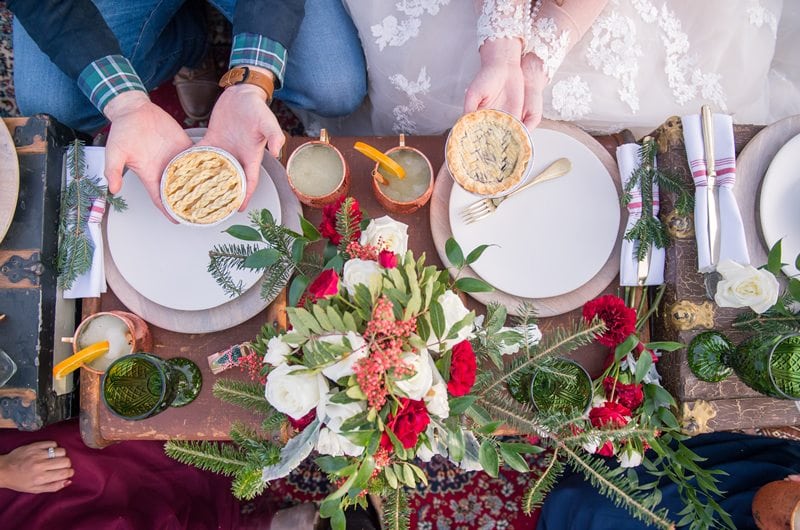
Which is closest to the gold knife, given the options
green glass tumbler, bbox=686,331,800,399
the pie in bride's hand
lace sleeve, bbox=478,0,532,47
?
green glass tumbler, bbox=686,331,800,399

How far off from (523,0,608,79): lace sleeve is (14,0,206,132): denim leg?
953 millimetres

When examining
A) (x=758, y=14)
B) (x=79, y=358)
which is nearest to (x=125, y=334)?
(x=79, y=358)

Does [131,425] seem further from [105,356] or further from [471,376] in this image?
[471,376]

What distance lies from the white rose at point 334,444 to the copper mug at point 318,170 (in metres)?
0.42

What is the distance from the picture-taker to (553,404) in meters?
0.84

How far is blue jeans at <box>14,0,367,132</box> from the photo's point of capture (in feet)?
4.17

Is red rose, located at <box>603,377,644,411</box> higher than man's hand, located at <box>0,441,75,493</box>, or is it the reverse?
red rose, located at <box>603,377,644,411</box>

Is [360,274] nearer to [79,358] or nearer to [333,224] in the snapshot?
[333,224]

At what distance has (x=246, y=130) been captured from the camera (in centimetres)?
96

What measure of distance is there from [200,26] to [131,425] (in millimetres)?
1214

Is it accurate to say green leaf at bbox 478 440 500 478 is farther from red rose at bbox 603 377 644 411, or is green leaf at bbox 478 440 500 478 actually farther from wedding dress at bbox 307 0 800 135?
wedding dress at bbox 307 0 800 135

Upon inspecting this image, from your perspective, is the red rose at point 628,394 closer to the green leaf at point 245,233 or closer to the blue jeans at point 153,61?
the green leaf at point 245,233

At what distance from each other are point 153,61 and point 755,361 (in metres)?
1.59

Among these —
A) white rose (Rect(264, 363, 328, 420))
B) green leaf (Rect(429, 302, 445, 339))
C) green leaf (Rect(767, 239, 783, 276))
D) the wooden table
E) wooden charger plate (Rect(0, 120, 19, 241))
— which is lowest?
the wooden table
